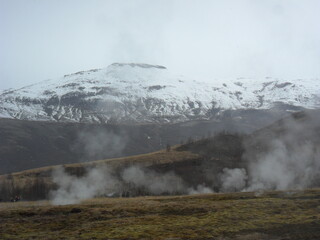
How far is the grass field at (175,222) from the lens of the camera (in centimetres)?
3031

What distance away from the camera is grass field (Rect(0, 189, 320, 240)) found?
30312mm

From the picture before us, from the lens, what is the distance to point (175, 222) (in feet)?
116

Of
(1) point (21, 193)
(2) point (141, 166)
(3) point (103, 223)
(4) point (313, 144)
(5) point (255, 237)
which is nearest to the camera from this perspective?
(5) point (255, 237)

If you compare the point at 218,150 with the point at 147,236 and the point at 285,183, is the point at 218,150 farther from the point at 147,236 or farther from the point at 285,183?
the point at 147,236

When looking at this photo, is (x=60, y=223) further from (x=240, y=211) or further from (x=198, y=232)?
(x=240, y=211)

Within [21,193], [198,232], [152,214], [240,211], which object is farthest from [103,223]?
[21,193]

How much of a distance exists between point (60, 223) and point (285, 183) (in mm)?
54372

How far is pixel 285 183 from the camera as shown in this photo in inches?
3061

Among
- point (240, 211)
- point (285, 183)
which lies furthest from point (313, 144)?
point (240, 211)

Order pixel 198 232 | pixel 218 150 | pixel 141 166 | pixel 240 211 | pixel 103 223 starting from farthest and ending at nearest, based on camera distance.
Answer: pixel 218 150 < pixel 141 166 < pixel 240 211 < pixel 103 223 < pixel 198 232

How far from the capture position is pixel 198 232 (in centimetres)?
3086

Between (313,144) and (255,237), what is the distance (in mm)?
87314

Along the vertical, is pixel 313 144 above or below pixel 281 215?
above

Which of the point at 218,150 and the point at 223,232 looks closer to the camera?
the point at 223,232
